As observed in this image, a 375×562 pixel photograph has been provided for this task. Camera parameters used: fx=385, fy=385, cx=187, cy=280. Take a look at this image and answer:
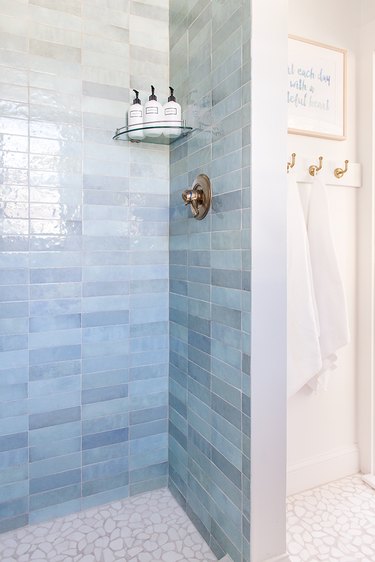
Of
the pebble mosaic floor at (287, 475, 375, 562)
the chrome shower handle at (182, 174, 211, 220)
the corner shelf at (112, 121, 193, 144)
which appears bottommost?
the pebble mosaic floor at (287, 475, 375, 562)

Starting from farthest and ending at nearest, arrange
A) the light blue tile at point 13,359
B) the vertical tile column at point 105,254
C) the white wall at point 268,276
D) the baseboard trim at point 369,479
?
the baseboard trim at point 369,479
the vertical tile column at point 105,254
the light blue tile at point 13,359
the white wall at point 268,276

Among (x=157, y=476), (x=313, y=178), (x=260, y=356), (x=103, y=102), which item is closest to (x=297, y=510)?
(x=157, y=476)

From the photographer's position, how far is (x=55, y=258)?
1.57 metres

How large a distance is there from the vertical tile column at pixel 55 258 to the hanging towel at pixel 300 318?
892mm

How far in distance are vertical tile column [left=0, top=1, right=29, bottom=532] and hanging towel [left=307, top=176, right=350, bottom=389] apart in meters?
1.21

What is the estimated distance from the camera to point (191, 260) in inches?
61.4

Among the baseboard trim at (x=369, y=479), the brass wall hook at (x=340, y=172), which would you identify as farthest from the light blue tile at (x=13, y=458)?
the brass wall hook at (x=340, y=172)

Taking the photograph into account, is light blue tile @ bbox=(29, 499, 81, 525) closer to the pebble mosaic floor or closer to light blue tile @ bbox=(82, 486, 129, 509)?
light blue tile @ bbox=(82, 486, 129, 509)

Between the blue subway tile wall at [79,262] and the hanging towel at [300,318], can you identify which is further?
the hanging towel at [300,318]

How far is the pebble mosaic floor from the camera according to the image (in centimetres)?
141

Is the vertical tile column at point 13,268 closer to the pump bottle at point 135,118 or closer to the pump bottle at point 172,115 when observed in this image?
the pump bottle at point 135,118

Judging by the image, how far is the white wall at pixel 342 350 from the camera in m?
1.76

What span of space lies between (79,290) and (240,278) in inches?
28.6

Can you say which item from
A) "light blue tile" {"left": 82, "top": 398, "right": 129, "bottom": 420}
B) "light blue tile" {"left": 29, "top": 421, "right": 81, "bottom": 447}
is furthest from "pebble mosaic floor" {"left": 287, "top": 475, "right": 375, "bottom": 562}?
"light blue tile" {"left": 29, "top": 421, "right": 81, "bottom": 447}
